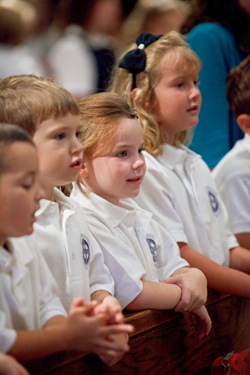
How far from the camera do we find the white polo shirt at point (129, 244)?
2.93 metres

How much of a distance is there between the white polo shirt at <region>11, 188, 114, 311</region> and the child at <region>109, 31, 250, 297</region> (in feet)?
2.33

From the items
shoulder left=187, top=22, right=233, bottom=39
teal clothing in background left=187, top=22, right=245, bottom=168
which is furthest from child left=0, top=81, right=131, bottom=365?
shoulder left=187, top=22, right=233, bottom=39

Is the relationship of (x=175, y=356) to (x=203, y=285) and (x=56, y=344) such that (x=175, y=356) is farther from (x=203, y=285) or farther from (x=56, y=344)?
(x=56, y=344)

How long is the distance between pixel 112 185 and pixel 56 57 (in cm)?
272

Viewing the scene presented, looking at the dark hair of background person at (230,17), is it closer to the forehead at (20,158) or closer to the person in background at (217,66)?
the person in background at (217,66)

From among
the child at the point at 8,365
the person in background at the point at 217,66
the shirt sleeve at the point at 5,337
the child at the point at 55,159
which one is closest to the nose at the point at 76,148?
the child at the point at 55,159

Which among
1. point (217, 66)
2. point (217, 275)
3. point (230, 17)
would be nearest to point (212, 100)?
point (217, 66)

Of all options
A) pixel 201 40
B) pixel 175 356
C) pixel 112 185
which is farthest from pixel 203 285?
pixel 201 40

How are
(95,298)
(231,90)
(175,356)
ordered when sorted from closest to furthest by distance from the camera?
(95,298) < (175,356) < (231,90)

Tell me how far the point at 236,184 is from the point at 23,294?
1.77m

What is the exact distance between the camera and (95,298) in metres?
2.79

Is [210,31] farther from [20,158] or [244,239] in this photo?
[20,158]

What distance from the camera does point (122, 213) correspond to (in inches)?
122

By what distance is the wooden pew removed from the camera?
8.29ft
